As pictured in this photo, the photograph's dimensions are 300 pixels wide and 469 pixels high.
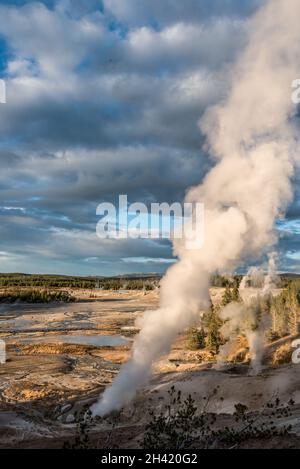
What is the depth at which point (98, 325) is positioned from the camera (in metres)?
99.6

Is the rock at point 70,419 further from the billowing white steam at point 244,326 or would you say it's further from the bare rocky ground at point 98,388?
the billowing white steam at point 244,326

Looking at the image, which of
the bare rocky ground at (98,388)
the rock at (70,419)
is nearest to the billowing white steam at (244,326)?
the bare rocky ground at (98,388)

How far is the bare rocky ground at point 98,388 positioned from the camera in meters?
24.1

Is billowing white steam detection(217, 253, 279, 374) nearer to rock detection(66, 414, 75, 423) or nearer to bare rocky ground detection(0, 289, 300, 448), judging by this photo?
bare rocky ground detection(0, 289, 300, 448)

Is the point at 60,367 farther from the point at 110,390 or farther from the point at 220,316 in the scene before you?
the point at 220,316

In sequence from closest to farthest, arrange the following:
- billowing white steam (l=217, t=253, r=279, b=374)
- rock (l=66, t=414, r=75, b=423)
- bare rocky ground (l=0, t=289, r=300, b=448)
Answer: bare rocky ground (l=0, t=289, r=300, b=448), rock (l=66, t=414, r=75, b=423), billowing white steam (l=217, t=253, r=279, b=374)

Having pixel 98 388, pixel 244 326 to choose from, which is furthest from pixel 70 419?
pixel 244 326

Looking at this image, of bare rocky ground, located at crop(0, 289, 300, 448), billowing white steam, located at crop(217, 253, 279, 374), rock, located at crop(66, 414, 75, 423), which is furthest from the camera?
billowing white steam, located at crop(217, 253, 279, 374)

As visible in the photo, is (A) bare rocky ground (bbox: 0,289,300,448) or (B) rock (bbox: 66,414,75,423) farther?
(B) rock (bbox: 66,414,75,423)

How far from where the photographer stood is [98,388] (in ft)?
132

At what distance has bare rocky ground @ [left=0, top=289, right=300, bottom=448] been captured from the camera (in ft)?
79.0

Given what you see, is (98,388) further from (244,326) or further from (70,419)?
(244,326)

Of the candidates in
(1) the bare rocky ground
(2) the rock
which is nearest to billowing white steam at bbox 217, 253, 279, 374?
(1) the bare rocky ground
